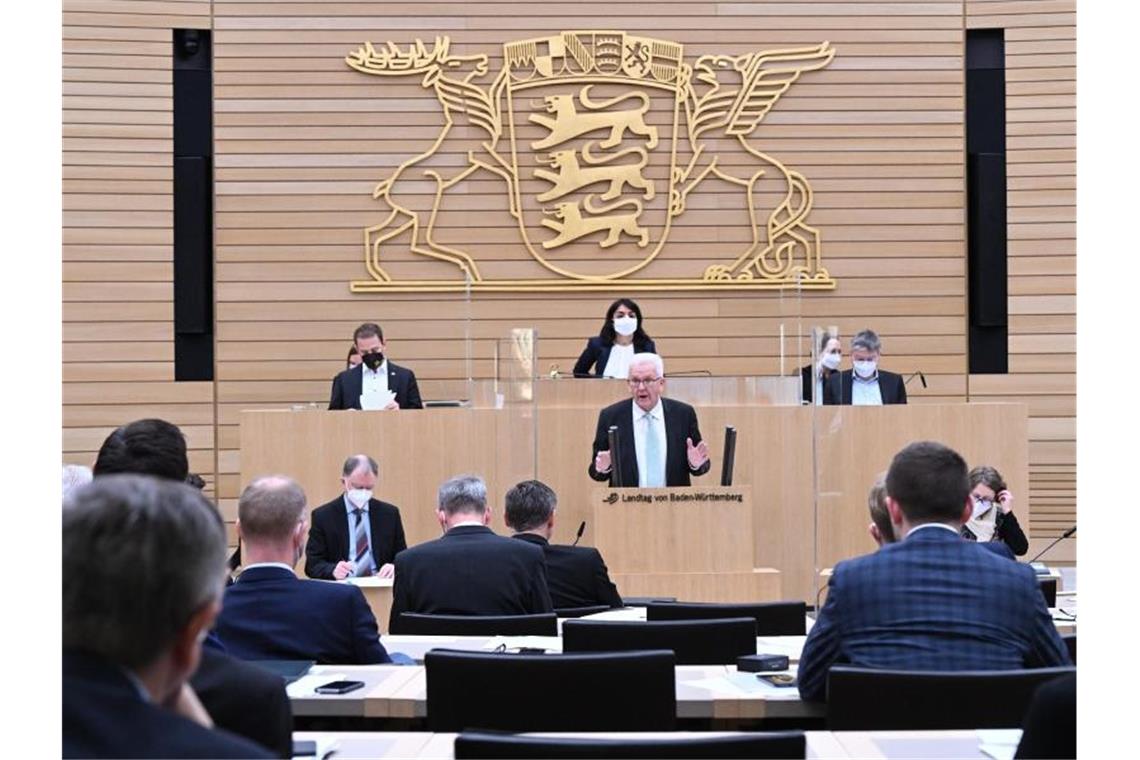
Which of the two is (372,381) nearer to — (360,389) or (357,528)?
(360,389)

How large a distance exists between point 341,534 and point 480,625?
2.77m

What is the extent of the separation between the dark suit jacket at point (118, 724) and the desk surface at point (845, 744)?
3.37 ft

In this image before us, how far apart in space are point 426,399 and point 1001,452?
4.80 meters

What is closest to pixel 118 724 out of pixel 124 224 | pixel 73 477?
pixel 73 477

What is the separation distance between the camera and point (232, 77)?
1184 centimetres

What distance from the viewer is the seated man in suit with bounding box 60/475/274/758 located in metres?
1.63

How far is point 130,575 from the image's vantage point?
1.65 meters

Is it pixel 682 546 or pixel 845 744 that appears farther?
pixel 682 546

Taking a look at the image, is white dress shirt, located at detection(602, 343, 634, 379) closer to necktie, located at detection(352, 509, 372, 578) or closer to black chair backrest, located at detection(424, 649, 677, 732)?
necktie, located at detection(352, 509, 372, 578)

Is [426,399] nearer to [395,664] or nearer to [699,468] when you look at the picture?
[699,468]

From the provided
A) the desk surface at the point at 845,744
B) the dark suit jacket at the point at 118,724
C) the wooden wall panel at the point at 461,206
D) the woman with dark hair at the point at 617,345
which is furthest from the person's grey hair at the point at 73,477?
the wooden wall panel at the point at 461,206

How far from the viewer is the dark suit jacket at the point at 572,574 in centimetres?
573
